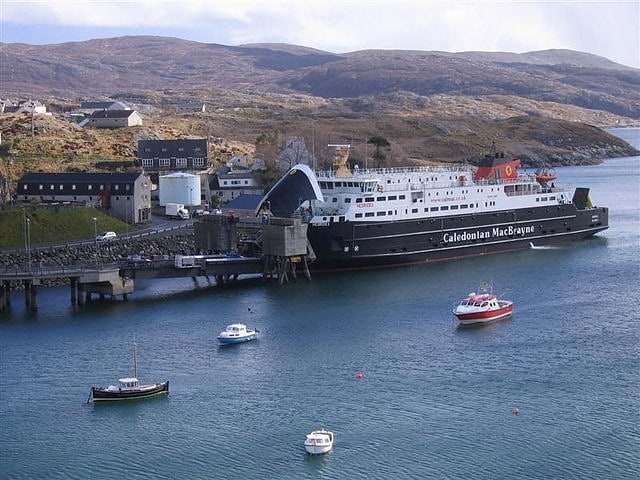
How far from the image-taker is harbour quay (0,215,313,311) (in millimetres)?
51000

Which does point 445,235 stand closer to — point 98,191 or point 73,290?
point 98,191

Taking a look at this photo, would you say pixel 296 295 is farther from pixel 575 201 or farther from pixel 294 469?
pixel 575 201

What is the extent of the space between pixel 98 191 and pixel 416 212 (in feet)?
67.2

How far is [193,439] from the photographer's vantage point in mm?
32062

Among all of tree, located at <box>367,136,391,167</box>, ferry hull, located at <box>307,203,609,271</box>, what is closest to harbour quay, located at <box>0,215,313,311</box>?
ferry hull, located at <box>307,203,609,271</box>

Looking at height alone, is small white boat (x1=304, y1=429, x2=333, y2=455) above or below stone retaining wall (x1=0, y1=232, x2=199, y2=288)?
below

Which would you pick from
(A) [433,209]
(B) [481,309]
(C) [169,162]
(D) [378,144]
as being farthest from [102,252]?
(D) [378,144]

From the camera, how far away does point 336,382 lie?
3728cm

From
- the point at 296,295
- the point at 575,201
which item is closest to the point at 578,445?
the point at 296,295

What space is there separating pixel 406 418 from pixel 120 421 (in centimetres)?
909

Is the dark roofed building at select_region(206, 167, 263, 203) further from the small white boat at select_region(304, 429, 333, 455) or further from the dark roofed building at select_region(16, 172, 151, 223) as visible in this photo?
the small white boat at select_region(304, 429, 333, 455)

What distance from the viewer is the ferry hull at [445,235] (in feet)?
190

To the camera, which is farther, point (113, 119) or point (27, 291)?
point (113, 119)

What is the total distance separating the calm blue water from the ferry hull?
3.11 meters
